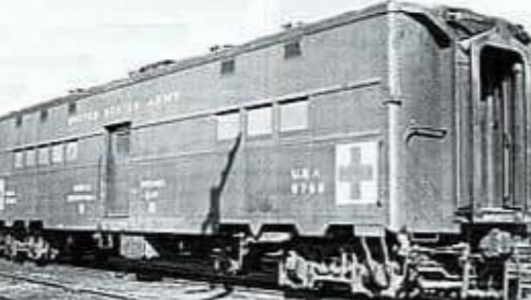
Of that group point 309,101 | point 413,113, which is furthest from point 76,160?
point 413,113

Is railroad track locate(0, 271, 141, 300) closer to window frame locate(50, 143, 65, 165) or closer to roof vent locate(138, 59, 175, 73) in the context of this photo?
window frame locate(50, 143, 65, 165)

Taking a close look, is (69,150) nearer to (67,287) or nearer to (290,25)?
(67,287)

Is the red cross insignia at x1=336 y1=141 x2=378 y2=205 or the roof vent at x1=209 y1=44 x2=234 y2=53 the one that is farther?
the roof vent at x1=209 y1=44 x2=234 y2=53

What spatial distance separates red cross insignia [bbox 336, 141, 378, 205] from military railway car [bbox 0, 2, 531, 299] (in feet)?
0.07

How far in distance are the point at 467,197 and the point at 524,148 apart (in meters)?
1.10

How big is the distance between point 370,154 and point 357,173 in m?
0.32

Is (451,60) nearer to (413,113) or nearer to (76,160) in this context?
(413,113)

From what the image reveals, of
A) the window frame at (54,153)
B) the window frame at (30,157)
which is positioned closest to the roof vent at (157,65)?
the window frame at (54,153)

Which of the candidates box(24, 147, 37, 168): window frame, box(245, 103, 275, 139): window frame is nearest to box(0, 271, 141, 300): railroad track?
box(245, 103, 275, 139): window frame

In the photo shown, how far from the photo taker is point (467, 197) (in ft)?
32.8

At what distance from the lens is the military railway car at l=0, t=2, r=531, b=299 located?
32.3ft

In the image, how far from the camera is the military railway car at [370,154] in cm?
985

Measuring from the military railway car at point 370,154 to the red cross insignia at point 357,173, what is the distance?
0.07 ft

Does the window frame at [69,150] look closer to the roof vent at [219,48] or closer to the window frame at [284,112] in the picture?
the roof vent at [219,48]
